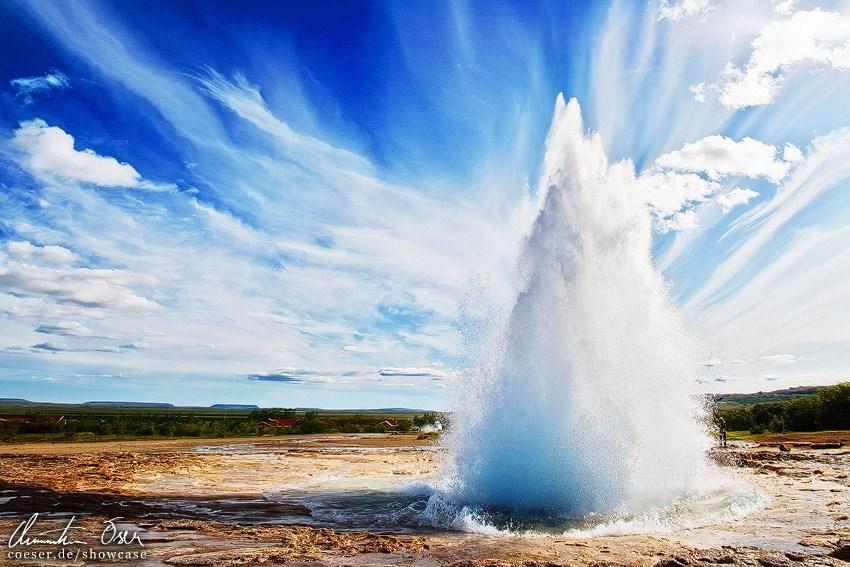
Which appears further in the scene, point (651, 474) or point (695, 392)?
point (695, 392)

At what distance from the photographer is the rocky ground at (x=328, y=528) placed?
26.8 feet

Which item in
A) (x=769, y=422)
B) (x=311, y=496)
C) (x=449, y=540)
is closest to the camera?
(x=449, y=540)

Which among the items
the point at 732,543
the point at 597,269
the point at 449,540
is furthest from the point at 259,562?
Result: the point at 597,269

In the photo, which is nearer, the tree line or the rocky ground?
the rocky ground

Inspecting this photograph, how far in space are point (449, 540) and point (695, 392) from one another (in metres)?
9.63

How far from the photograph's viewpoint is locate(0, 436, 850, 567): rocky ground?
322 inches

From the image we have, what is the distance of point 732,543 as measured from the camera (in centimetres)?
881

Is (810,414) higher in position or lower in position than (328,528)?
higher

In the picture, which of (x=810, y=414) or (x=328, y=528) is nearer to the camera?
(x=328, y=528)

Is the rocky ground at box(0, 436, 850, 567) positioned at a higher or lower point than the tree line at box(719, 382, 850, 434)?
lower

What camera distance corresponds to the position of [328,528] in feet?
35.7

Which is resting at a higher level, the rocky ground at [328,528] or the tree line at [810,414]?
the tree line at [810,414]

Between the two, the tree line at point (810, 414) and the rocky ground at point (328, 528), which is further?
the tree line at point (810, 414)

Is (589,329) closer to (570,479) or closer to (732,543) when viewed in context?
(570,479)
